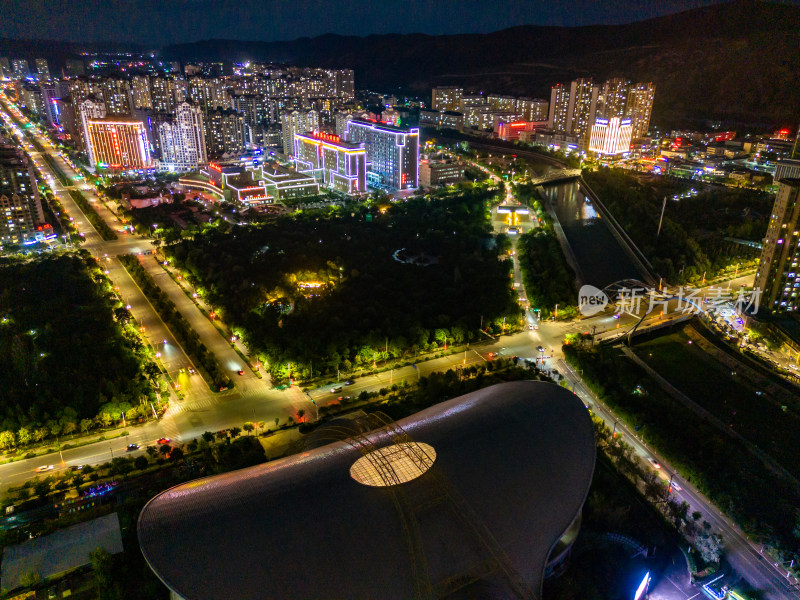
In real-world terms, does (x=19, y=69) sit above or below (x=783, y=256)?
above

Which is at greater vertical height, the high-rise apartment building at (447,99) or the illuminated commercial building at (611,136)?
the high-rise apartment building at (447,99)

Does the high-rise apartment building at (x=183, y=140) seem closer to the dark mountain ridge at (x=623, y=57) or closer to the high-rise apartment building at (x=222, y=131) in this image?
the high-rise apartment building at (x=222, y=131)

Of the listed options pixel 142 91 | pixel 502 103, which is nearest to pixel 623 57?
pixel 502 103

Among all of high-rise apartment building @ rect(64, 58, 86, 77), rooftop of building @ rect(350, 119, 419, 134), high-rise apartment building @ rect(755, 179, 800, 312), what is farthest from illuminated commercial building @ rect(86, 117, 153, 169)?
high-rise apartment building @ rect(64, 58, 86, 77)

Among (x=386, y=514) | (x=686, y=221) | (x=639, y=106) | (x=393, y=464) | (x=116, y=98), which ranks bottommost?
(x=686, y=221)

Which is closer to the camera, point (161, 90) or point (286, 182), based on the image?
point (286, 182)

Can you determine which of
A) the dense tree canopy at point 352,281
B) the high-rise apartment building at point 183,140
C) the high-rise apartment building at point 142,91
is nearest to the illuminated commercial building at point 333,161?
the dense tree canopy at point 352,281

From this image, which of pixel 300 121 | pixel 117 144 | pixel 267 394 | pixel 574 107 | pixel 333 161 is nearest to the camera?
pixel 267 394

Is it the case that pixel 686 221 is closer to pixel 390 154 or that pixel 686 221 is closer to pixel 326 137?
pixel 390 154
